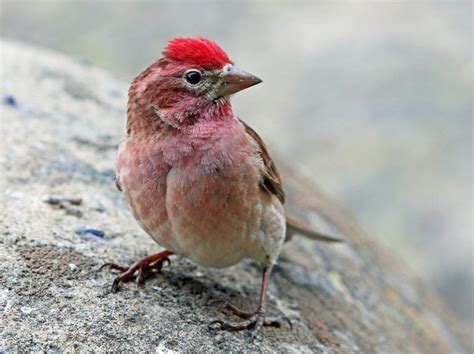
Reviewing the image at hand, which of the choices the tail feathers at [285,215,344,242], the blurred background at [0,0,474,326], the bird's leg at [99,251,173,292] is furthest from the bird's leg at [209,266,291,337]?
the blurred background at [0,0,474,326]

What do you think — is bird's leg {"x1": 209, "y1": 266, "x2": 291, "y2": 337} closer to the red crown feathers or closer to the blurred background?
the red crown feathers

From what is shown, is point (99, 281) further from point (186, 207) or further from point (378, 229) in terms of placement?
point (378, 229)

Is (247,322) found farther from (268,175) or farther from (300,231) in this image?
(300,231)

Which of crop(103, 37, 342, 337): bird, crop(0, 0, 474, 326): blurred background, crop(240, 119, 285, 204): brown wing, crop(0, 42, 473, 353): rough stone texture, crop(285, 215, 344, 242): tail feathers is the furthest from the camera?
crop(0, 0, 474, 326): blurred background

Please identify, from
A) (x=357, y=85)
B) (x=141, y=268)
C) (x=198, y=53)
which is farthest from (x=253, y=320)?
(x=357, y=85)

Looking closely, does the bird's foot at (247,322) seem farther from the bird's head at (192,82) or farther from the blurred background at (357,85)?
the blurred background at (357,85)

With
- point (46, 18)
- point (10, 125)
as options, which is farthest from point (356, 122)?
point (10, 125)

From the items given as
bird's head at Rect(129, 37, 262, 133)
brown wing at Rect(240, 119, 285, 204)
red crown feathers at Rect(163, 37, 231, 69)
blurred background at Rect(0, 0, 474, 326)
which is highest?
red crown feathers at Rect(163, 37, 231, 69)
